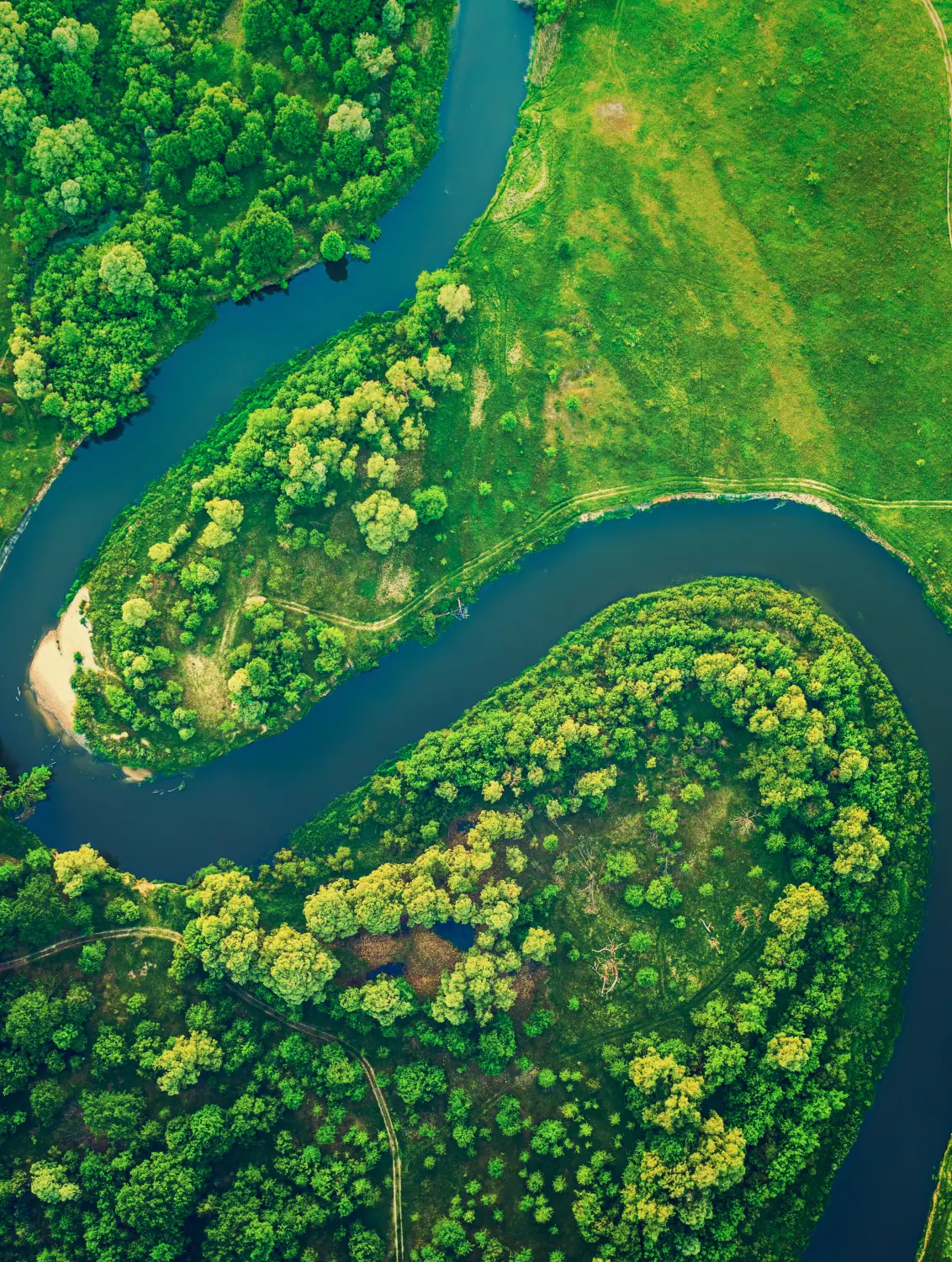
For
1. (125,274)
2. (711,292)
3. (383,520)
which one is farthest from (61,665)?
(711,292)

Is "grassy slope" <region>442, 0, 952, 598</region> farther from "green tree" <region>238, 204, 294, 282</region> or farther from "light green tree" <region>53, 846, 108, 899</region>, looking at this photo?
"light green tree" <region>53, 846, 108, 899</region>

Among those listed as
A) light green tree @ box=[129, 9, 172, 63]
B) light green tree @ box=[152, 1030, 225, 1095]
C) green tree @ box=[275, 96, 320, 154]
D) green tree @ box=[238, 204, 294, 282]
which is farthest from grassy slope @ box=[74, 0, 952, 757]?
light green tree @ box=[152, 1030, 225, 1095]

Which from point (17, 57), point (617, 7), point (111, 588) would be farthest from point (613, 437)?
point (17, 57)

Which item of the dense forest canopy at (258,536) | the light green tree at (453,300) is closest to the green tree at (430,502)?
the dense forest canopy at (258,536)

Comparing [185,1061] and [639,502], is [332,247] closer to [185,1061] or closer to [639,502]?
[639,502]

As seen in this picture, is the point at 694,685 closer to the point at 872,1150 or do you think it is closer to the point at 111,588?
the point at 872,1150

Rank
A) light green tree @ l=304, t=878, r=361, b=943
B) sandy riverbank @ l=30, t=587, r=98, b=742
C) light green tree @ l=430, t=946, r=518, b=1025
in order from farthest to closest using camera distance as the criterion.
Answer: sandy riverbank @ l=30, t=587, r=98, b=742
light green tree @ l=304, t=878, r=361, b=943
light green tree @ l=430, t=946, r=518, b=1025
